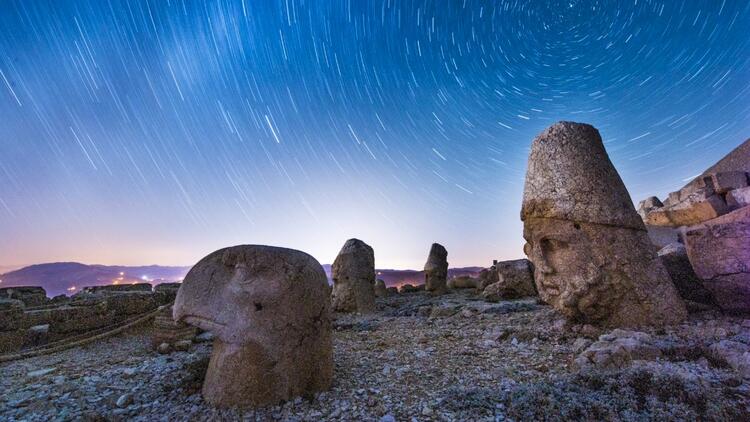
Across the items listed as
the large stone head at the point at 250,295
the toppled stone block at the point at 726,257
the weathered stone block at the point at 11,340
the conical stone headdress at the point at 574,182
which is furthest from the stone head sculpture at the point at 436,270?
the weathered stone block at the point at 11,340

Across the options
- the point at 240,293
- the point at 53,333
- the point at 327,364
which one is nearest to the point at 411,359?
the point at 327,364

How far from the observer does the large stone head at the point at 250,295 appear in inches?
147

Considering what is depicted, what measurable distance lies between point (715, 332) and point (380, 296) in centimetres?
1494

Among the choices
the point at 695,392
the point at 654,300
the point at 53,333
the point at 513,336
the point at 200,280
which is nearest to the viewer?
the point at 695,392

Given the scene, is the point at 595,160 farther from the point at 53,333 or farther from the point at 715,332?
the point at 53,333

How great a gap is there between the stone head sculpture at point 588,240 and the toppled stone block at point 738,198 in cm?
394

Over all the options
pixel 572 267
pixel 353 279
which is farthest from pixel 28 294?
pixel 572 267

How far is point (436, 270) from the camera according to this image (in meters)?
18.9

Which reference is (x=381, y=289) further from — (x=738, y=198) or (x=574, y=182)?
(x=738, y=198)

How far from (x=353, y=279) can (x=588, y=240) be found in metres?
8.02

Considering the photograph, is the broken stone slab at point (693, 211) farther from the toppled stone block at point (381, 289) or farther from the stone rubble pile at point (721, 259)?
the toppled stone block at point (381, 289)

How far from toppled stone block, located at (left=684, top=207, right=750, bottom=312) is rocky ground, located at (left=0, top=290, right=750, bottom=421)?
0.45 m

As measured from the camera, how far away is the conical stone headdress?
6.04 metres

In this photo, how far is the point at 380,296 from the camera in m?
18.7
